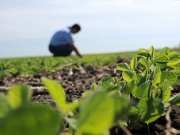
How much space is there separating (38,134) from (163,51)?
1462 millimetres

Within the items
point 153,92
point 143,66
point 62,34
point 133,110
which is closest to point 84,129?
point 133,110

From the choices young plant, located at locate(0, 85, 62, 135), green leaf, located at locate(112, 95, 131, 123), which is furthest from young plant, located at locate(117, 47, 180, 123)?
young plant, located at locate(0, 85, 62, 135)

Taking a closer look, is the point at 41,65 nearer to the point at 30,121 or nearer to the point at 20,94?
the point at 20,94

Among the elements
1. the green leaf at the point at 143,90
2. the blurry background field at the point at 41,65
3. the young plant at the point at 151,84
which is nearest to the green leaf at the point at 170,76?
the young plant at the point at 151,84

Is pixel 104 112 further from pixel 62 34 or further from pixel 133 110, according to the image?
pixel 62 34

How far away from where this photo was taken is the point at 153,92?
1.14 meters

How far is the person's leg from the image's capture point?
15.7 m

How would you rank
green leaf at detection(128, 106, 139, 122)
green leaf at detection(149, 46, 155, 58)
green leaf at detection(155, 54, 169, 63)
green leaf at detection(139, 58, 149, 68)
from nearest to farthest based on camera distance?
green leaf at detection(128, 106, 139, 122) → green leaf at detection(139, 58, 149, 68) → green leaf at detection(155, 54, 169, 63) → green leaf at detection(149, 46, 155, 58)

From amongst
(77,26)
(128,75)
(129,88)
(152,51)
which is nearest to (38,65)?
(152,51)

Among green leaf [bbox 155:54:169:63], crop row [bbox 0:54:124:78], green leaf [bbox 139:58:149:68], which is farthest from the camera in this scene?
crop row [bbox 0:54:124:78]

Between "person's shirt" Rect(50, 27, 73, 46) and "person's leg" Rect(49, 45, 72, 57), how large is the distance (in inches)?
7.4

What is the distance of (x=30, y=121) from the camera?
0.47 m

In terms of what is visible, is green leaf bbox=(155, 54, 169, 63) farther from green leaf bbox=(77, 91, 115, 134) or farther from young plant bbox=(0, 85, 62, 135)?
young plant bbox=(0, 85, 62, 135)

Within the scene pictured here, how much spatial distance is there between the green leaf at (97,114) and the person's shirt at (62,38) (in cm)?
1430
